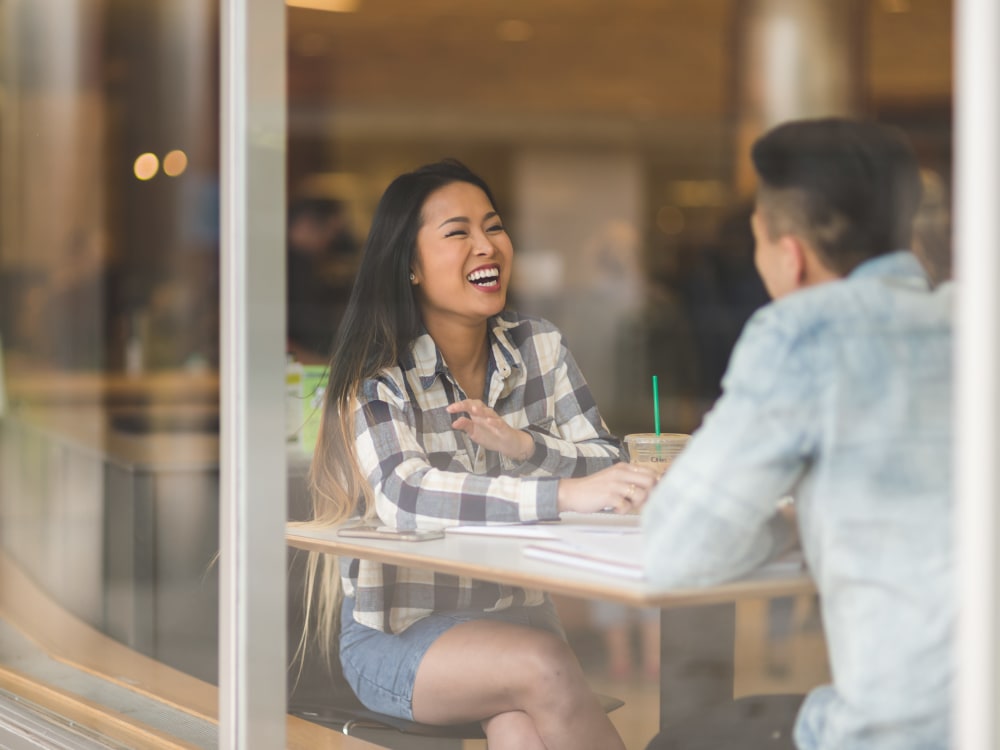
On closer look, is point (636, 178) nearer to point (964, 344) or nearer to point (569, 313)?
point (569, 313)

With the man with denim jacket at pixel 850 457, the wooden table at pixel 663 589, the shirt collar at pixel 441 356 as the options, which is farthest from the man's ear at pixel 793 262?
the shirt collar at pixel 441 356

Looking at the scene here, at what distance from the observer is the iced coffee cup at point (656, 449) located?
184 centimetres

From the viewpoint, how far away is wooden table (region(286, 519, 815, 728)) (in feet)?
4.65

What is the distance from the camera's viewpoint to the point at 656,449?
191cm

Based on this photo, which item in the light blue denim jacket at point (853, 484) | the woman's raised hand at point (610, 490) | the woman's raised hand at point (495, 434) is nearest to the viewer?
the light blue denim jacket at point (853, 484)

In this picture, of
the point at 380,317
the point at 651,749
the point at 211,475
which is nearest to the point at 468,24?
the point at 211,475

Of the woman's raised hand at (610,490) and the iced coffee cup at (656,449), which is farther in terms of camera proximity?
the iced coffee cup at (656,449)

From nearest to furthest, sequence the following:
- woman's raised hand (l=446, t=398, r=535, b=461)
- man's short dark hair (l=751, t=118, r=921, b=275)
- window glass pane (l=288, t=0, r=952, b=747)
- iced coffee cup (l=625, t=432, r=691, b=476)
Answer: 1. man's short dark hair (l=751, t=118, r=921, b=275)
2. iced coffee cup (l=625, t=432, r=691, b=476)
3. woman's raised hand (l=446, t=398, r=535, b=461)
4. window glass pane (l=288, t=0, r=952, b=747)

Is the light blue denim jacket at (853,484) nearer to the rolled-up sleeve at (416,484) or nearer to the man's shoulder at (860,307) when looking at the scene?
the man's shoulder at (860,307)

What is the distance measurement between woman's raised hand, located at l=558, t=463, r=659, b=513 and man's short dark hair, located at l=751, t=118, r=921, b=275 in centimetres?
40

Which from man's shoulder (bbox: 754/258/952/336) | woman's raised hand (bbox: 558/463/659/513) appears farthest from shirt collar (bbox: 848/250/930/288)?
woman's raised hand (bbox: 558/463/659/513)

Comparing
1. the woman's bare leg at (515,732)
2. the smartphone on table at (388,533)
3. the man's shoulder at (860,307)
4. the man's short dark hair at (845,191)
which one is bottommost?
the woman's bare leg at (515,732)

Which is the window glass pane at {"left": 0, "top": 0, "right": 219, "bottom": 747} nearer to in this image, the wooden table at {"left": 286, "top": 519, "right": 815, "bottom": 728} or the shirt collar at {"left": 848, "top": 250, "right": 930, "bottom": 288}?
the wooden table at {"left": 286, "top": 519, "right": 815, "bottom": 728}

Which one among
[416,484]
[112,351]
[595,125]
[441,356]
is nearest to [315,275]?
[112,351]
